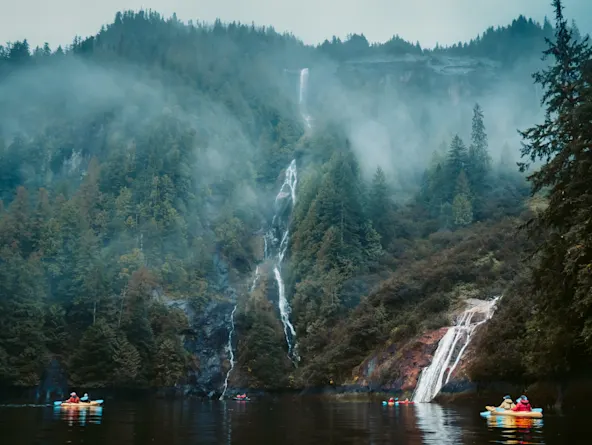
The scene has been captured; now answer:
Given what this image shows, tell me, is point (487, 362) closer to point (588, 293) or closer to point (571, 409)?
point (571, 409)

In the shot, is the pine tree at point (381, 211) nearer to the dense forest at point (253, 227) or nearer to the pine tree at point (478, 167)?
the dense forest at point (253, 227)

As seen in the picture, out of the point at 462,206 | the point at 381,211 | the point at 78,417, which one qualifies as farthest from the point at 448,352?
the point at 381,211

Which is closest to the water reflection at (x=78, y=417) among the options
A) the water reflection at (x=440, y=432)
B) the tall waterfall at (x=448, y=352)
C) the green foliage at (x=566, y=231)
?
the water reflection at (x=440, y=432)

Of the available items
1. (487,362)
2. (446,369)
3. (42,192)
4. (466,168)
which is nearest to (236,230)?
(42,192)

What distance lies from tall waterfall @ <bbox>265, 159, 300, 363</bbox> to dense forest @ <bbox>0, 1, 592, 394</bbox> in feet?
4.69

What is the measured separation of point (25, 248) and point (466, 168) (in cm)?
7292

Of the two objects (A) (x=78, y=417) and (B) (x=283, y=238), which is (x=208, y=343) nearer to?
(B) (x=283, y=238)

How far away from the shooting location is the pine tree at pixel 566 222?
20.4 m

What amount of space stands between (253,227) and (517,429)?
8305 centimetres

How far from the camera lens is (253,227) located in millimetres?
102250

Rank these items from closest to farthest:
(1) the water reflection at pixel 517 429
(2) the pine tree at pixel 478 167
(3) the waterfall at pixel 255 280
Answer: (1) the water reflection at pixel 517 429 → (3) the waterfall at pixel 255 280 → (2) the pine tree at pixel 478 167

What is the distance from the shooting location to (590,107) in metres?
21.3

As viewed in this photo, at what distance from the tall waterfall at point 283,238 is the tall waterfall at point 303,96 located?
36.0m

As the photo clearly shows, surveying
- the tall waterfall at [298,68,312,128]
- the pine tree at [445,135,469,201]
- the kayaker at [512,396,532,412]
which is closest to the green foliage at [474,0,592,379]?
the kayaker at [512,396,532,412]
